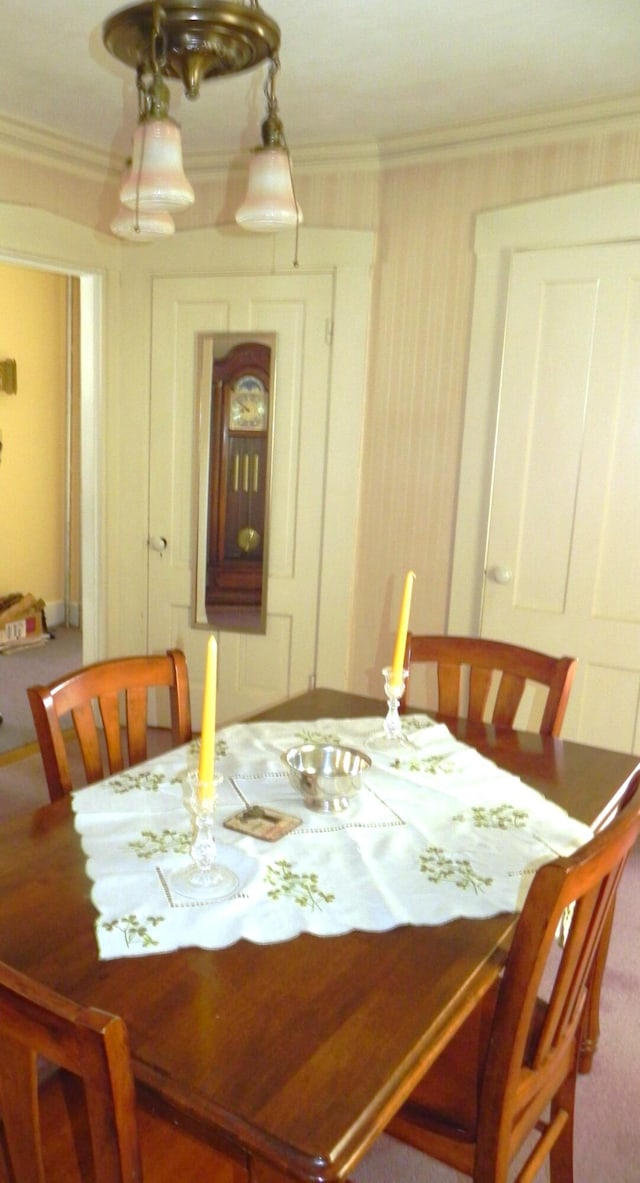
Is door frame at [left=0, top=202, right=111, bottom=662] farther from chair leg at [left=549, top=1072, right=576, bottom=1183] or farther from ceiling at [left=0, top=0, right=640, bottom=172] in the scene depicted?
chair leg at [left=549, top=1072, right=576, bottom=1183]

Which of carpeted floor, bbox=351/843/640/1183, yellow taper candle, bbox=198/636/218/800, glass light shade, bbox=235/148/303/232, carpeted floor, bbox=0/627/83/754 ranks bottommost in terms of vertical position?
carpeted floor, bbox=351/843/640/1183

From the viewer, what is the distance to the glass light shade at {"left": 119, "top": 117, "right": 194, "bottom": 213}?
1.46 meters

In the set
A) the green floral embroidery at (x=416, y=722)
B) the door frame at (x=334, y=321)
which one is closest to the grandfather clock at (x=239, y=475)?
the door frame at (x=334, y=321)

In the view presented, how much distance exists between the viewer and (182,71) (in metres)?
1.52

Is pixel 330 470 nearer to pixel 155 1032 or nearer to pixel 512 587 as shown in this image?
pixel 512 587

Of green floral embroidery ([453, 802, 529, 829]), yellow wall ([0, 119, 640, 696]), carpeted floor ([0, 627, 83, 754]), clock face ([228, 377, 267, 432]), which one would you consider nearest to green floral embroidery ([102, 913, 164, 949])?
green floral embroidery ([453, 802, 529, 829])

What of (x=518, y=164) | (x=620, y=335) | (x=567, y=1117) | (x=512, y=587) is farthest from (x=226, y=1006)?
(x=518, y=164)

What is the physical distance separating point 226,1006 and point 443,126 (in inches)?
115

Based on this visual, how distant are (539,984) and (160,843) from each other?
61cm

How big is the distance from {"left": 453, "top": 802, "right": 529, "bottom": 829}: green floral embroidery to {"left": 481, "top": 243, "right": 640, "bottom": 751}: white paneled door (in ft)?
5.09

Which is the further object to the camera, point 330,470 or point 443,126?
point 330,470

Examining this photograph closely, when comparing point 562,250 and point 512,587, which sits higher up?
point 562,250

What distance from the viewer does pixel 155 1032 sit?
919mm

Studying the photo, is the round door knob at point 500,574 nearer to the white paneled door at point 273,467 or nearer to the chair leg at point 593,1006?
the white paneled door at point 273,467
